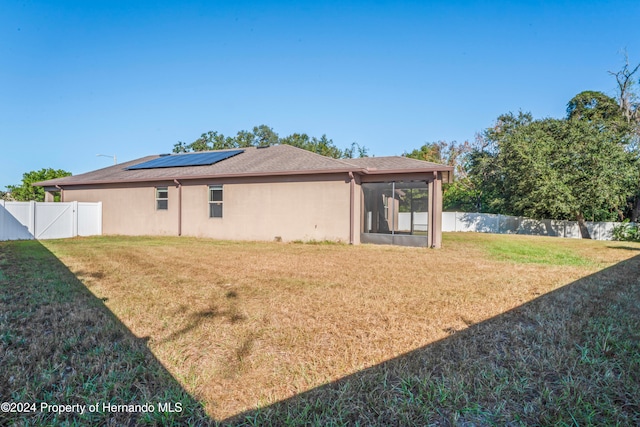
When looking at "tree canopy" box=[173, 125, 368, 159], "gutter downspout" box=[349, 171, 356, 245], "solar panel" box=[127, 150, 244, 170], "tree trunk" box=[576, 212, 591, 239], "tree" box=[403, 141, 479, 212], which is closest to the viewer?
"gutter downspout" box=[349, 171, 356, 245]

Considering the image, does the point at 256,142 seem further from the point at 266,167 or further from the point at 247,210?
the point at 247,210

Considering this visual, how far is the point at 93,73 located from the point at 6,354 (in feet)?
47.2

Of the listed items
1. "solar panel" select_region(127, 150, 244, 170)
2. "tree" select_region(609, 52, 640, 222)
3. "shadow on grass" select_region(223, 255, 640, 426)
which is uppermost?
Result: "tree" select_region(609, 52, 640, 222)

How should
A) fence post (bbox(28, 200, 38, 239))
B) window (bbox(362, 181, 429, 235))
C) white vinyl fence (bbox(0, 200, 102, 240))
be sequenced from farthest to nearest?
fence post (bbox(28, 200, 38, 239)) → window (bbox(362, 181, 429, 235)) → white vinyl fence (bbox(0, 200, 102, 240))

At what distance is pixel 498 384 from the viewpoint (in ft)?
6.99

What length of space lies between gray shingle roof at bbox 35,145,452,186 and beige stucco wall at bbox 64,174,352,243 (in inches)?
14.4

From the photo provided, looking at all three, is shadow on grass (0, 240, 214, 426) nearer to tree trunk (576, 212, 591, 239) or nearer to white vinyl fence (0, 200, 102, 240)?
white vinyl fence (0, 200, 102, 240)

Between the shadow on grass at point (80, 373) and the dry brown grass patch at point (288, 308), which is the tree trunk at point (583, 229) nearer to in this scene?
the dry brown grass patch at point (288, 308)

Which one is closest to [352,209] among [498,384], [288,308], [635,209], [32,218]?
[288,308]

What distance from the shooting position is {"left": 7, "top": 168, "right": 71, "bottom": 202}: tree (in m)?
23.0

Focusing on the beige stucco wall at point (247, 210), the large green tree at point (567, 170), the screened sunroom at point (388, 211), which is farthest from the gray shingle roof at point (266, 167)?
the large green tree at point (567, 170)

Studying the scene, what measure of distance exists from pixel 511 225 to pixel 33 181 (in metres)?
32.0

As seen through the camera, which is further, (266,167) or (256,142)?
(256,142)

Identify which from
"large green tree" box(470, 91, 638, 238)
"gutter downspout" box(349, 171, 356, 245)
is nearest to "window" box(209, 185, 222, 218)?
"gutter downspout" box(349, 171, 356, 245)
